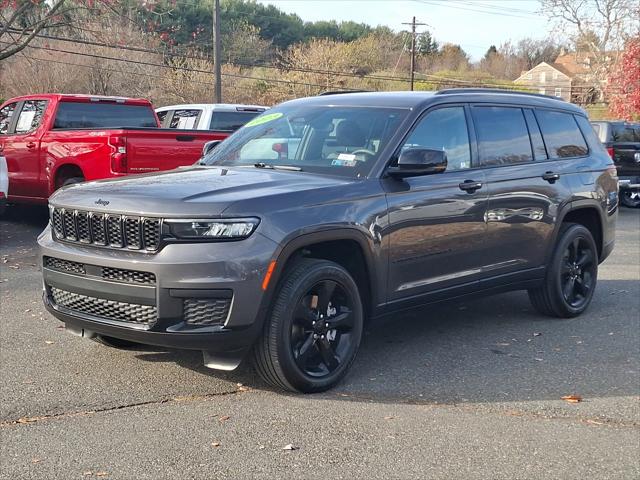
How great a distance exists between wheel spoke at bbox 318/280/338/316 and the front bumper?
0.54 metres

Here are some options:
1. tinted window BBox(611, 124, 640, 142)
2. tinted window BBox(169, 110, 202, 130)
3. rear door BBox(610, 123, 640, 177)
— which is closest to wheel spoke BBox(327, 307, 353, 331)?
tinted window BBox(169, 110, 202, 130)

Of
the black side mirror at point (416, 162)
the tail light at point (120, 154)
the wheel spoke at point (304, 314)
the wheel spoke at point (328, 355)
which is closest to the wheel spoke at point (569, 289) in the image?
the black side mirror at point (416, 162)

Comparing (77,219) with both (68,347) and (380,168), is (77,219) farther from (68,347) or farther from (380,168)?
(380,168)

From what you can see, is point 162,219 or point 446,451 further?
point 162,219

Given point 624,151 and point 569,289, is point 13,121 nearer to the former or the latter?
point 569,289

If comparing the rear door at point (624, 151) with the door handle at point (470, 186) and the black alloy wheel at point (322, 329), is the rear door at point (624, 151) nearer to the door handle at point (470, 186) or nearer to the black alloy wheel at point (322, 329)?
the door handle at point (470, 186)

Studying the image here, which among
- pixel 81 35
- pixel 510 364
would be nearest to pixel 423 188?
pixel 510 364

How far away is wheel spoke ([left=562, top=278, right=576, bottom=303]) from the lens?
7138mm

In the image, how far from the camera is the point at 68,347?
5.74 m

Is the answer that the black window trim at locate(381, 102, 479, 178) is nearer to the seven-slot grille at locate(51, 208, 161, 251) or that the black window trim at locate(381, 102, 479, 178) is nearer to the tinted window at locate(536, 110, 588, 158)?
the tinted window at locate(536, 110, 588, 158)

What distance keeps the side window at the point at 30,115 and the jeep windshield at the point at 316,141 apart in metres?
6.55

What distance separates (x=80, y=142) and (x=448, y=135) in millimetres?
6176

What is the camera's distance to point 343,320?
500 centimetres

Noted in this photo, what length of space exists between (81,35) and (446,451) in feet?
71.3
